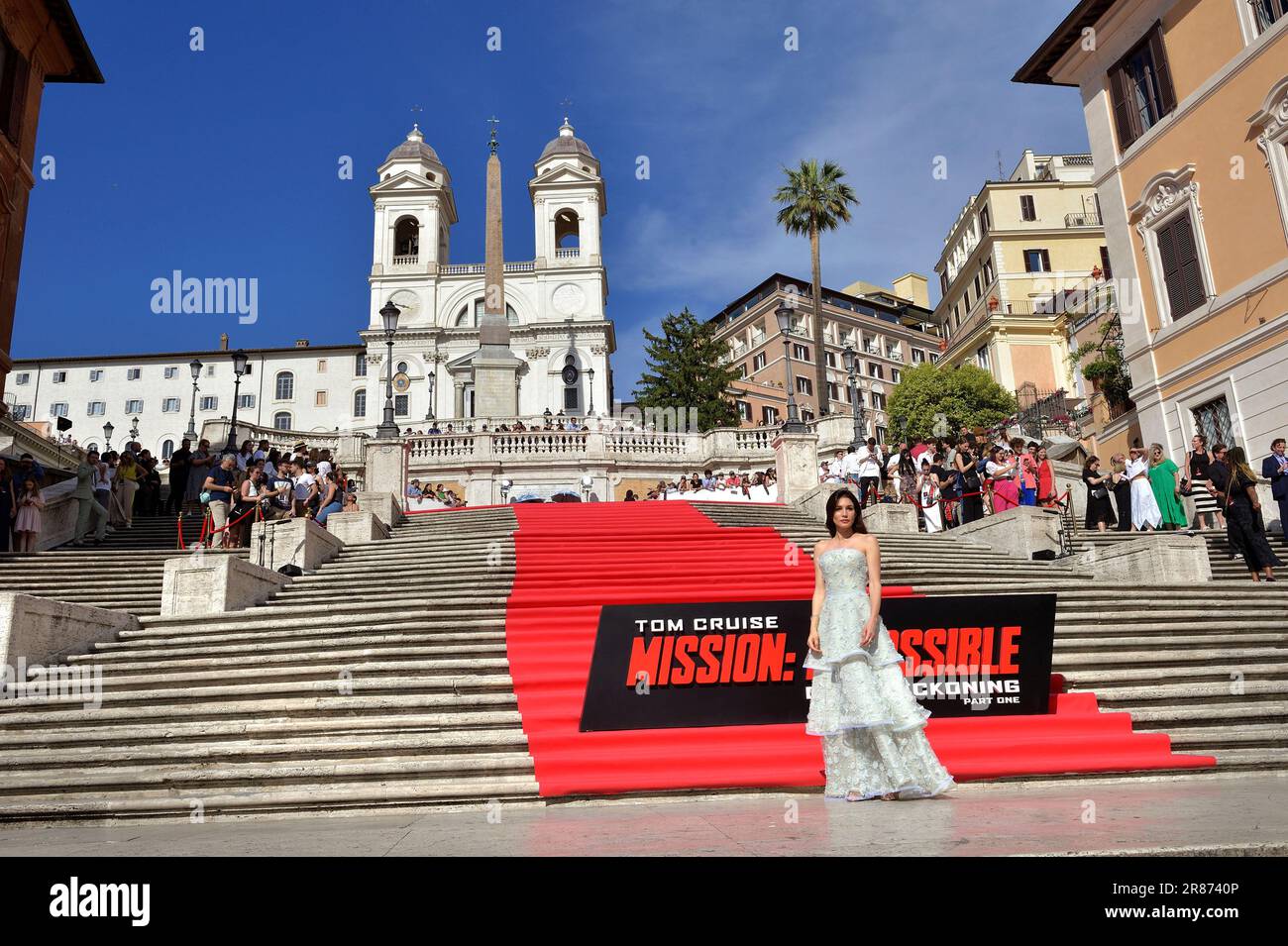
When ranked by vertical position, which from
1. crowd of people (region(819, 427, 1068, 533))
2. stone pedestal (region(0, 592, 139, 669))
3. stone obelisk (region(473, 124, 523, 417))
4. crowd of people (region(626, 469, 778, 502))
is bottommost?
stone pedestal (region(0, 592, 139, 669))

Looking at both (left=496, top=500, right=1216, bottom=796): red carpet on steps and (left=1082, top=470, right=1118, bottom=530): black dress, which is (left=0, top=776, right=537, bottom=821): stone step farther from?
(left=1082, top=470, right=1118, bottom=530): black dress

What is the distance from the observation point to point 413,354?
6819cm

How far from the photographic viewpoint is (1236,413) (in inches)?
734

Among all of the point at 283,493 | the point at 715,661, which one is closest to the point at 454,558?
the point at 283,493

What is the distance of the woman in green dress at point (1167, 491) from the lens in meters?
A: 15.4

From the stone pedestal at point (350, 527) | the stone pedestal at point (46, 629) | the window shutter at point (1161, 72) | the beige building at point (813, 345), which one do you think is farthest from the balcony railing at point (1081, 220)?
the stone pedestal at point (46, 629)

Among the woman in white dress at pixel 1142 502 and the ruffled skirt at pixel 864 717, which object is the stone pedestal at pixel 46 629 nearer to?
the ruffled skirt at pixel 864 717

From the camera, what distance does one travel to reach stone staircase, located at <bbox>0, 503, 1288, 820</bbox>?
21.6 ft

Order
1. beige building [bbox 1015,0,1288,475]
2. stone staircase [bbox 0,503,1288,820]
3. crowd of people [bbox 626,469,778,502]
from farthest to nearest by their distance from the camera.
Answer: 1. crowd of people [bbox 626,469,778,502]
2. beige building [bbox 1015,0,1288,475]
3. stone staircase [bbox 0,503,1288,820]

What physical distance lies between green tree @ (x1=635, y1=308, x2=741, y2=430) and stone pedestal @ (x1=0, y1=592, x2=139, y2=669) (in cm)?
4973

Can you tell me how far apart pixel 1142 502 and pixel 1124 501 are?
2.50ft

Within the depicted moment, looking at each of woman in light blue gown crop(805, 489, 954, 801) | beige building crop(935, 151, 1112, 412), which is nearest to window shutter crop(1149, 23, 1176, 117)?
woman in light blue gown crop(805, 489, 954, 801)

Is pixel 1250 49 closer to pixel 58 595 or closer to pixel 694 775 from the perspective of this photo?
pixel 694 775
